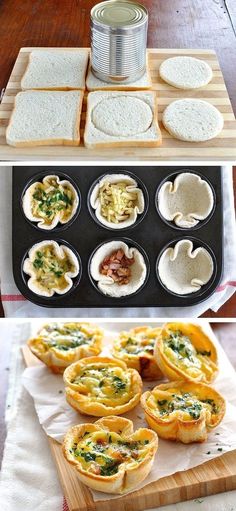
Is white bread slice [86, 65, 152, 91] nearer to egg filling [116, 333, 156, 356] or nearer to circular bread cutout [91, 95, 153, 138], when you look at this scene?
circular bread cutout [91, 95, 153, 138]

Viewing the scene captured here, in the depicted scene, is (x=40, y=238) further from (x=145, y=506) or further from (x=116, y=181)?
(x=145, y=506)

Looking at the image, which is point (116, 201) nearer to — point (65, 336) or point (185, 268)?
point (185, 268)

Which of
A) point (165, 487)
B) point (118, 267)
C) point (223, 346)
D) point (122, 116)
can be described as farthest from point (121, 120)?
point (223, 346)

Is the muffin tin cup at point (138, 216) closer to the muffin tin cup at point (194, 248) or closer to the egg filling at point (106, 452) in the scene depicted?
the muffin tin cup at point (194, 248)

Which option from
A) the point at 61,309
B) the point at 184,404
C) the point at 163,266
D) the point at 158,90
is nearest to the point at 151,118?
the point at 158,90

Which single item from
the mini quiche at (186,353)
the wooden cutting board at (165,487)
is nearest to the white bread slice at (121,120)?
the mini quiche at (186,353)

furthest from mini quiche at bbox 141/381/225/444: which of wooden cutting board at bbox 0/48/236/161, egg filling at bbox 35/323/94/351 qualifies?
wooden cutting board at bbox 0/48/236/161

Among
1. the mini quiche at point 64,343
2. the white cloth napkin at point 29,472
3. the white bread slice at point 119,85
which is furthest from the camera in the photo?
the mini quiche at point 64,343
